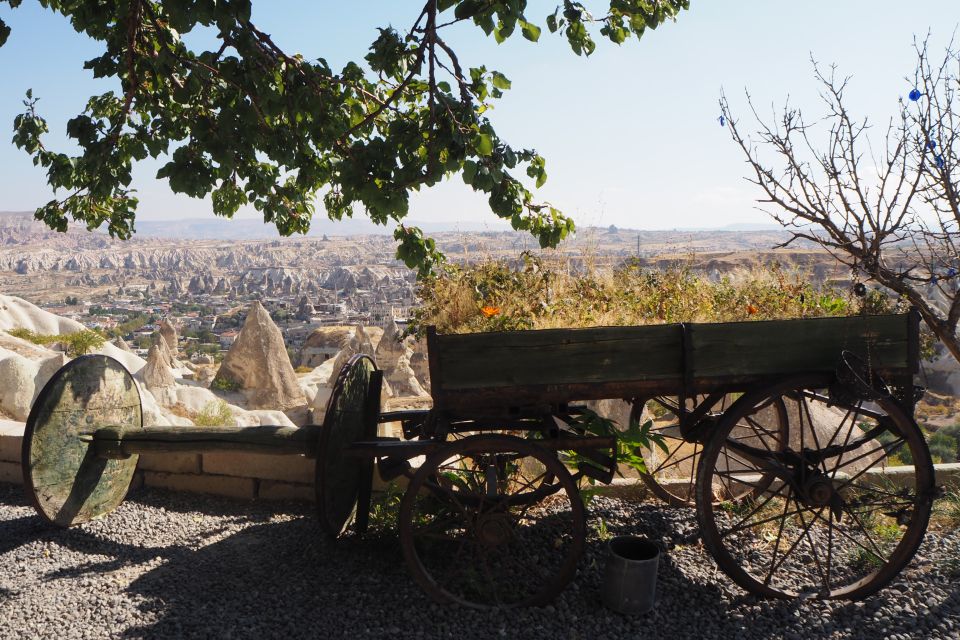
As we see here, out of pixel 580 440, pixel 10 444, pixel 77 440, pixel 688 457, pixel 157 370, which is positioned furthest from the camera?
pixel 157 370

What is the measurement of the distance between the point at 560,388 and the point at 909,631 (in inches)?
68.8

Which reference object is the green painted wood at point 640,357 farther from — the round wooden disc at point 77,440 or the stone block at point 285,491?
the round wooden disc at point 77,440

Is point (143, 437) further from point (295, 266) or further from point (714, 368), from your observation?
point (295, 266)

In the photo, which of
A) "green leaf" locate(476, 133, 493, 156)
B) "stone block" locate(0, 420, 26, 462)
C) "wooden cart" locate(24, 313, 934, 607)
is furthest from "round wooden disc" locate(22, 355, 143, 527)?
"green leaf" locate(476, 133, 493, 156)

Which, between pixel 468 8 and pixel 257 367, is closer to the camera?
pixel 468 8

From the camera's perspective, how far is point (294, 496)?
4.28m

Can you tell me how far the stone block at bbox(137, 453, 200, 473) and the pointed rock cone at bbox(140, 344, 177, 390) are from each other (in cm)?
1156

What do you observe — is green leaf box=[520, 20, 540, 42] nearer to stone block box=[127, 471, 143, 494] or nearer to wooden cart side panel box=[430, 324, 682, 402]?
wooden cart side panel box=[430, 324, 682, 402]

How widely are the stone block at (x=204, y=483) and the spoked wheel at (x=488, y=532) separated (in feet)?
5.01

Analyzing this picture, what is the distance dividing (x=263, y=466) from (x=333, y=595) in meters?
1.59

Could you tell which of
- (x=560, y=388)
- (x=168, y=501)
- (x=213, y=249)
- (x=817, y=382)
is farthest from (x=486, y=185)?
(x=213, y=249)

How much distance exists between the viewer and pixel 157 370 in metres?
15.3

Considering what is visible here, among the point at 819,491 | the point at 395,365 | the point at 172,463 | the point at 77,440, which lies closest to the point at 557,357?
the point at 819,491

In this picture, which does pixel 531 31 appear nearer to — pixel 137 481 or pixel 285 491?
pixel 285 491
